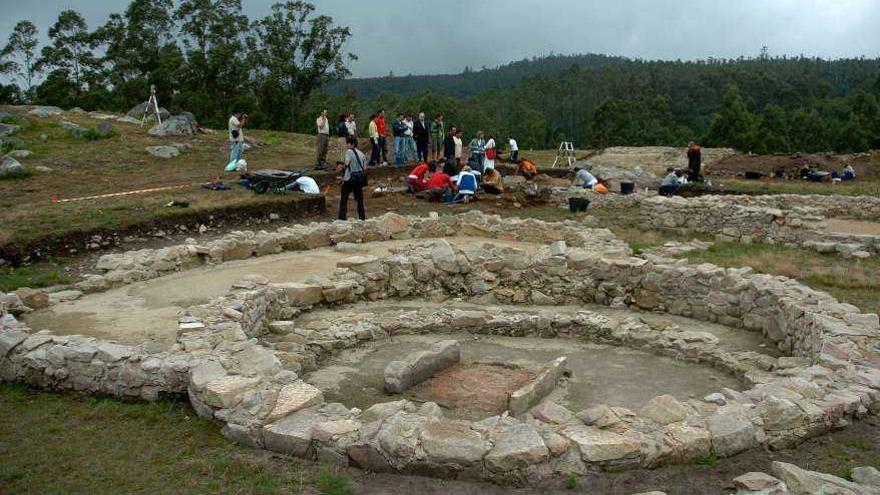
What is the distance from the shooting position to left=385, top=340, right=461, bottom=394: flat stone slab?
26.4 ft

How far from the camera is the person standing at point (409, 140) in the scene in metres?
26.6

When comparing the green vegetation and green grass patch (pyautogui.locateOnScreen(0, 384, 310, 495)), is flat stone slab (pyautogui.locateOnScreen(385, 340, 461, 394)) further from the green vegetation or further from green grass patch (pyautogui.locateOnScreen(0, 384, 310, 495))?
the green vegetation

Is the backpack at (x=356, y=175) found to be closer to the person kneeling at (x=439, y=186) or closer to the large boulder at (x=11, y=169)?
the person kneeling at (x=439, y=186)

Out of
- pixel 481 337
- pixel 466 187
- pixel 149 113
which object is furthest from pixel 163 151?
pixel 481 337

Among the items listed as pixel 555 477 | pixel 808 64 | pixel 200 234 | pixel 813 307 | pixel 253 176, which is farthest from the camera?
Result: pixel 808 64

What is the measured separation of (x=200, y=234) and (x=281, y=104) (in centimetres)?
3264

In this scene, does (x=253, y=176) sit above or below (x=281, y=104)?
below

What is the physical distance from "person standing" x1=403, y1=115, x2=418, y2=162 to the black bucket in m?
7.41

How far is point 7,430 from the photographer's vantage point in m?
A: 6.34

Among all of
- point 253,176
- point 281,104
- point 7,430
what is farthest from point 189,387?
point 281,104

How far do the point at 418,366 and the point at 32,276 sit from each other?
7.99 meters

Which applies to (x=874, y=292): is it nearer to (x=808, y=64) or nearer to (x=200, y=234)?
(x=200, y=234)

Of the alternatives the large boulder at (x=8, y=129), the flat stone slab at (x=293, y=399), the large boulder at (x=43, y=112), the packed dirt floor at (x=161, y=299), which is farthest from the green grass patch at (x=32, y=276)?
the large boulder at (x=43, y=112)

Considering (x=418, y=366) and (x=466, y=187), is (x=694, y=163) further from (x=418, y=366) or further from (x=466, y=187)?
(x=418, y=366)
